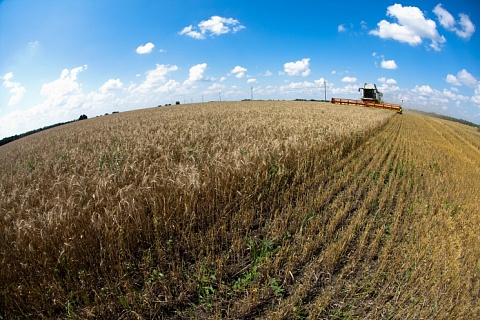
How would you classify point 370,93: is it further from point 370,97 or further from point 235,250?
point 235,250

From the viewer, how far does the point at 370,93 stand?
3912 centimetres

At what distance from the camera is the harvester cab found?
1527 inches

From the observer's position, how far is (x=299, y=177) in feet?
19.5

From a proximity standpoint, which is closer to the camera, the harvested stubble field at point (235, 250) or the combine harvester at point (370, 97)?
the harvested stubble field at point (235, 250)

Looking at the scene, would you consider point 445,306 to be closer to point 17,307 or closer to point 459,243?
point 459,243

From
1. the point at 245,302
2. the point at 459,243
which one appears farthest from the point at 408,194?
the point at 245,302

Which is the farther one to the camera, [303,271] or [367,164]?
[367,164]

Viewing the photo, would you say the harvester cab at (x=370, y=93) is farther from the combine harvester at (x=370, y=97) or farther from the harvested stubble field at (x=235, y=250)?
the harvested stubble field at (x=235, y=250)

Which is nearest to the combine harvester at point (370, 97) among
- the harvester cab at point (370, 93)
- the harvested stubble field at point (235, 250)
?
the harvester cab at point (370, 93)

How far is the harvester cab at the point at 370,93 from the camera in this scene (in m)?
38.8

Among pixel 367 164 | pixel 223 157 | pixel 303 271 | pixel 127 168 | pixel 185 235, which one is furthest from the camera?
pixel 367 164

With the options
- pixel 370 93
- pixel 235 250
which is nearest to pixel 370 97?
pixel 370 93

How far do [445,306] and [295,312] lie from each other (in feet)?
5.40

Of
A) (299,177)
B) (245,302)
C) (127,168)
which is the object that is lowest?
(245,302)
